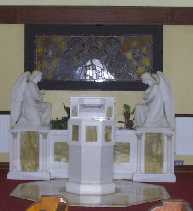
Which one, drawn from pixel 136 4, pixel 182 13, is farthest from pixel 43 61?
pixel 182 13

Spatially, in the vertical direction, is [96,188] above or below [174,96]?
below

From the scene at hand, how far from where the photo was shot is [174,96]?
9828 millimetres

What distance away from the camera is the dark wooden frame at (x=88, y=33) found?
9766mm

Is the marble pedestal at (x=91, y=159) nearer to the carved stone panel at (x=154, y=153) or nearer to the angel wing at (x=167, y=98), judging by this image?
the carved stone panel at (x=154, y=153)

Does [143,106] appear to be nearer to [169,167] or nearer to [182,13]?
[169,167]

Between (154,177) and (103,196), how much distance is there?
5.73 feet

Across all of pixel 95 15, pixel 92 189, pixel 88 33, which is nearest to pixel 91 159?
pixel 92 189

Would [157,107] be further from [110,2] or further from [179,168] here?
[110,2]

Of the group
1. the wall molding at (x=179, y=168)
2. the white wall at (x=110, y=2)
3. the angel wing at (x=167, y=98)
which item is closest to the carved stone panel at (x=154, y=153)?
the angel wing at (x=167, y=98)

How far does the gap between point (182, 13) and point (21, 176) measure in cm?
402

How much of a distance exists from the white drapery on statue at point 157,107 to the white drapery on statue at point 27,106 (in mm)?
1539

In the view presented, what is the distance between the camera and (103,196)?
7082 millimetres

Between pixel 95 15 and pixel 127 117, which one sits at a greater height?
pixel 95 15

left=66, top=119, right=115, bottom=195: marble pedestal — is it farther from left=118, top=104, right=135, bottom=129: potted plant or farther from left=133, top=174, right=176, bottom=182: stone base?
left=118, top=104, right=135, bottom=129: potted plant
